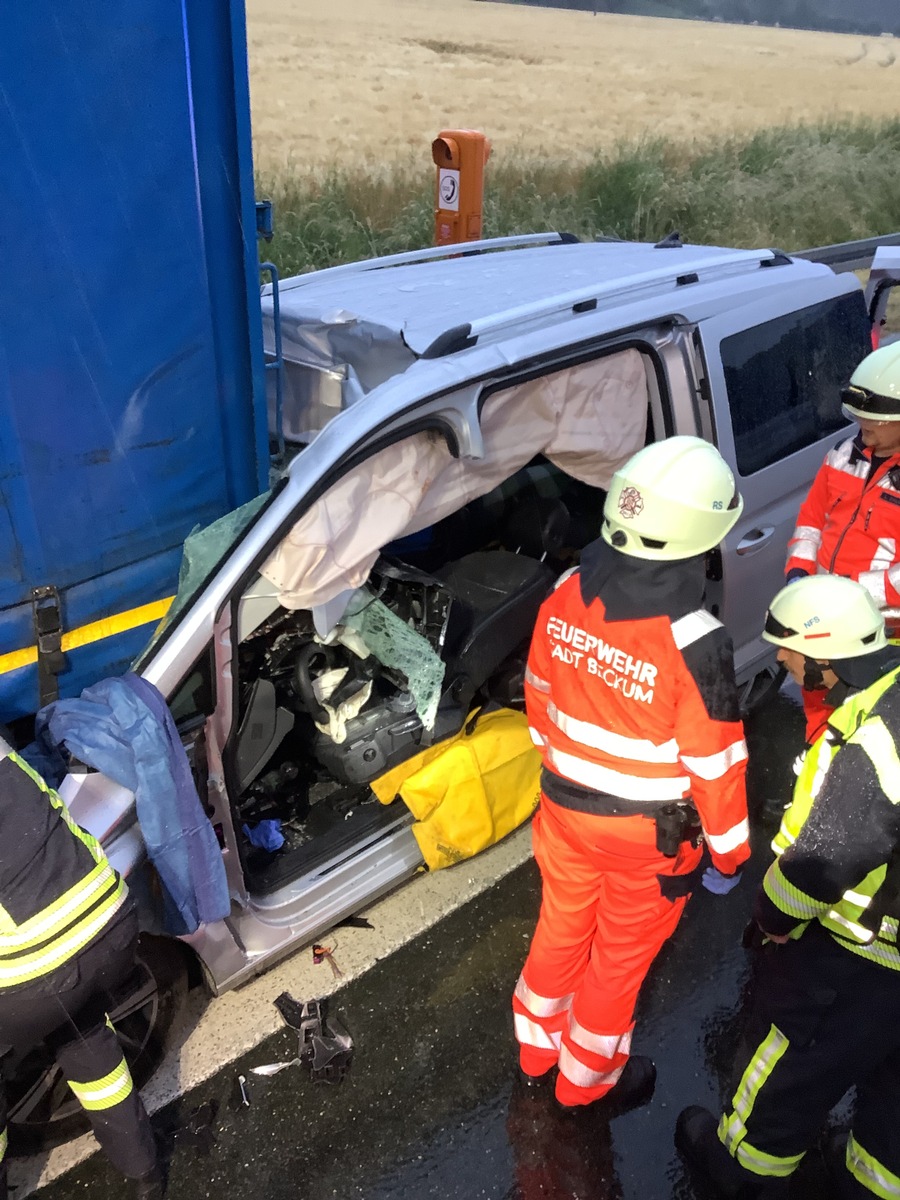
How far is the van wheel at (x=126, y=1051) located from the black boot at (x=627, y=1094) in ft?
3.99

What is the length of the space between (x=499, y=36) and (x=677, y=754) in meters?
36.4

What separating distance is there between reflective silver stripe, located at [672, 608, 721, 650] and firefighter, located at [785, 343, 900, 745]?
1.00 meters

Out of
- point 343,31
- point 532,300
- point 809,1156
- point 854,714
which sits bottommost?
point 809,1156

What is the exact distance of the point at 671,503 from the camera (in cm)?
205

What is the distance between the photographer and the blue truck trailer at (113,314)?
1964 mm

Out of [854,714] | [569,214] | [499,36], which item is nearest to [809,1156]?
[854,714]

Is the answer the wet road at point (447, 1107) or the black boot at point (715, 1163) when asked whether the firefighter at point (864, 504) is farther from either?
the black boot at point (715, 1163)

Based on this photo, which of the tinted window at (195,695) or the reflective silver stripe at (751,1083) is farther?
the tinted window at (195,695)

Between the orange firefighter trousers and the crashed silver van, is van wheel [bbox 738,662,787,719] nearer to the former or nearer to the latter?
the crashed silver van

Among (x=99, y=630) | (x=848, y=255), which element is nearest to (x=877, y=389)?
(x=99, y=630)

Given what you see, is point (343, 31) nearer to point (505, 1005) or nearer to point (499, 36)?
point (499, 36)

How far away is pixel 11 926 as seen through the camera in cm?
180

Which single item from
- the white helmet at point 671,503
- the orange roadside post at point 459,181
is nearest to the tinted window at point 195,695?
the white helmet at point 671,503

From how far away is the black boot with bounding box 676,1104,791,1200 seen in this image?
7.43 ft
